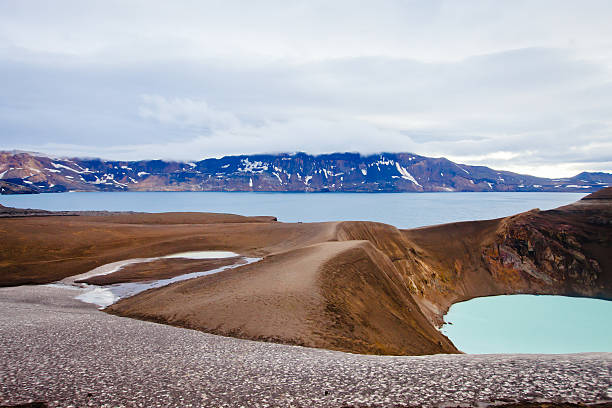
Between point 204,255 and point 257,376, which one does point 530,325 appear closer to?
point 204,255

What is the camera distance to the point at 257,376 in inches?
385

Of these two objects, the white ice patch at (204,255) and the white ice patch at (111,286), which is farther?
the white ice patch at (204,255)

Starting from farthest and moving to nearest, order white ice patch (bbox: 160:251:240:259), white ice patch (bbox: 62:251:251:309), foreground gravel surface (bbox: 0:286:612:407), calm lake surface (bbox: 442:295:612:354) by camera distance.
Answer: white ice patch (bbox: 160:251:240:259)
calm lake surface (bbox: 442:295:612:354)
white ice patch (bbox: 62:251:251:309)
foreground gravel surface (bbox: 0:286:612:407)

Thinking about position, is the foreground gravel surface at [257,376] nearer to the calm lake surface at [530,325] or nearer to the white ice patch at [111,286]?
the white ice patch at [111,286]

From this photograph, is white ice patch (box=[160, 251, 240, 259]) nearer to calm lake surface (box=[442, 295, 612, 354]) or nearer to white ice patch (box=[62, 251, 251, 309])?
white ice patch (box=[62, 251, 251, 309])

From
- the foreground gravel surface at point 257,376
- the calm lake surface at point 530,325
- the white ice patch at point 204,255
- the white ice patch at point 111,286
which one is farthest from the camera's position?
the white ice patch at point 204,255

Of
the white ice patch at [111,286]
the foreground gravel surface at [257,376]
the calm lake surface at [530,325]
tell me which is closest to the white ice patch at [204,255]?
the white ice patch at [111,286]

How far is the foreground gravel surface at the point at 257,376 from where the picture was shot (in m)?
7.88

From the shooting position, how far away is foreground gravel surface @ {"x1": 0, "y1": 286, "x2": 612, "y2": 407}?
25.9ft

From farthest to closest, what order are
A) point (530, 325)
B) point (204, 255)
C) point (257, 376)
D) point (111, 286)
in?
point (530, 325) < point (204, 255) < point (111, 286) < point (257, 376)

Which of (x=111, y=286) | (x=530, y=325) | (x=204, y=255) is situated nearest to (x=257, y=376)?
(x=111, y=286)

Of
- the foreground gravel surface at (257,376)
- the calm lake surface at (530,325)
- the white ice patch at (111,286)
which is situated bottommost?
the calm lake surface at (530,325)

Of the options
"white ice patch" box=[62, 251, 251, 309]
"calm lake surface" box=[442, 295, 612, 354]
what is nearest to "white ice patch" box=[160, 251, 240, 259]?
"white ice patch" box=[62, 251, 251, 309]

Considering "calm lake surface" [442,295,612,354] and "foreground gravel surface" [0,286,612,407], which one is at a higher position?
"foreground gravel surface" [0,286,612,407]
